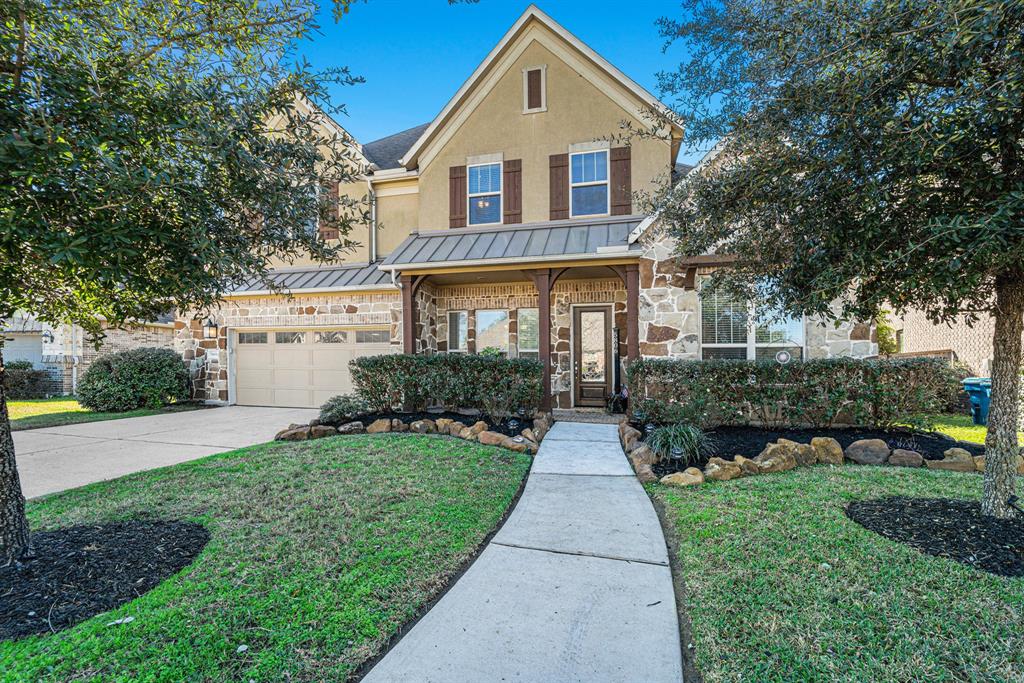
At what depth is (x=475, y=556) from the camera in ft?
11.0

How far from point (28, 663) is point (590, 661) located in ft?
8.63

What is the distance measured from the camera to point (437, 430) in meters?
7.36

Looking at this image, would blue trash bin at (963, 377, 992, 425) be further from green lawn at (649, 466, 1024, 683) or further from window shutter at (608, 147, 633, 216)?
window shutter at (608, 147, 633, 216)

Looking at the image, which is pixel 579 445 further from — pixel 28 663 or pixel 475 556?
pixel 28 663

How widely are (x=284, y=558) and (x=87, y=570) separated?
1191mm

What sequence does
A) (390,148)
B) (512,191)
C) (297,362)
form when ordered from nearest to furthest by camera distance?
1. (512,191)
2. (297,362)
3. (390,148)

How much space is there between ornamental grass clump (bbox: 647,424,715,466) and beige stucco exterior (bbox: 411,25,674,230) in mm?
5592

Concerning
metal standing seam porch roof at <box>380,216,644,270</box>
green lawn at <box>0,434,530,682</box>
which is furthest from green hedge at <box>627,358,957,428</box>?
green lawn at <box>0,434,530,682</box>

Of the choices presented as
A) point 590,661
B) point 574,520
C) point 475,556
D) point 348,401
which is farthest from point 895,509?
point 348,401

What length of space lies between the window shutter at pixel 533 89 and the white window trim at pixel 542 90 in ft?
0.07

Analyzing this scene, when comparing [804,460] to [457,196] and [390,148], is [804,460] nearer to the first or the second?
[457,196]

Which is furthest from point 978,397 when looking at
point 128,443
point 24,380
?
point 24,380

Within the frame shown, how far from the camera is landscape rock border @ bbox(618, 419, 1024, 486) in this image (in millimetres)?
5023

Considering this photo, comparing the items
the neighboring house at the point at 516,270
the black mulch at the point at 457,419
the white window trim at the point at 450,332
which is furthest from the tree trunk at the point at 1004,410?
the white window trim at the point at 450,332
